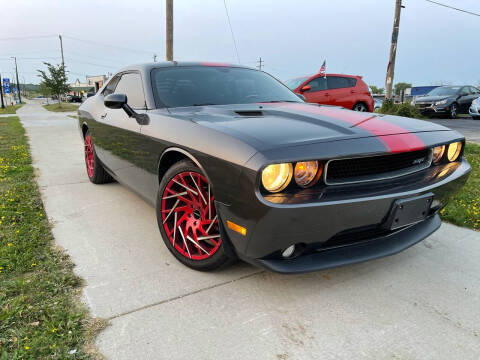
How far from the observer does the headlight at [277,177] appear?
1.61 metres

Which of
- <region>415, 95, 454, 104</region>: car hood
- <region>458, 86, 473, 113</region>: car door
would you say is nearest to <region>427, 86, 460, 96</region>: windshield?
<region>458, 86, 473, 113</region>: car door

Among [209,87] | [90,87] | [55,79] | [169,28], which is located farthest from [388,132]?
[90,87]

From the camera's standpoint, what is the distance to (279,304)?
190 centimetres

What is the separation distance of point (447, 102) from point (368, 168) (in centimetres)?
1358

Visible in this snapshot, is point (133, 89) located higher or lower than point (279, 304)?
higher

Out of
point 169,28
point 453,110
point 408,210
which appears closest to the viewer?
point 408,210

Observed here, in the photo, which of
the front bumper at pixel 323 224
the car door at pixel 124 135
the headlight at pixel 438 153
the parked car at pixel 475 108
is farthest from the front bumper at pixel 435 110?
the front bumper at pixel 323 224

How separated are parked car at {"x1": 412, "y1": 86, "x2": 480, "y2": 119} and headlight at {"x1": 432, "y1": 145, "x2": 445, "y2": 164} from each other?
12.0 metres

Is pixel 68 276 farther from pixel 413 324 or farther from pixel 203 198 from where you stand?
pixel 413 324

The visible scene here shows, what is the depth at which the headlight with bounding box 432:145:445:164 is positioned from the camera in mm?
2228

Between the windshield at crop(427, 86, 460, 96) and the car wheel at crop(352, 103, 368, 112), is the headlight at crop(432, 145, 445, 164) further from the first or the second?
the windshield at crop(427, 86, 460, 96)

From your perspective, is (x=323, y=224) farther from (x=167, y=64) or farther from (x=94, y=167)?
(x=94, y=167)

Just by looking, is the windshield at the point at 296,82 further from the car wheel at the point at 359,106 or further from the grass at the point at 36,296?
the grass at the point at 36,296

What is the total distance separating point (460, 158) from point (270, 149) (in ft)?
5.18
